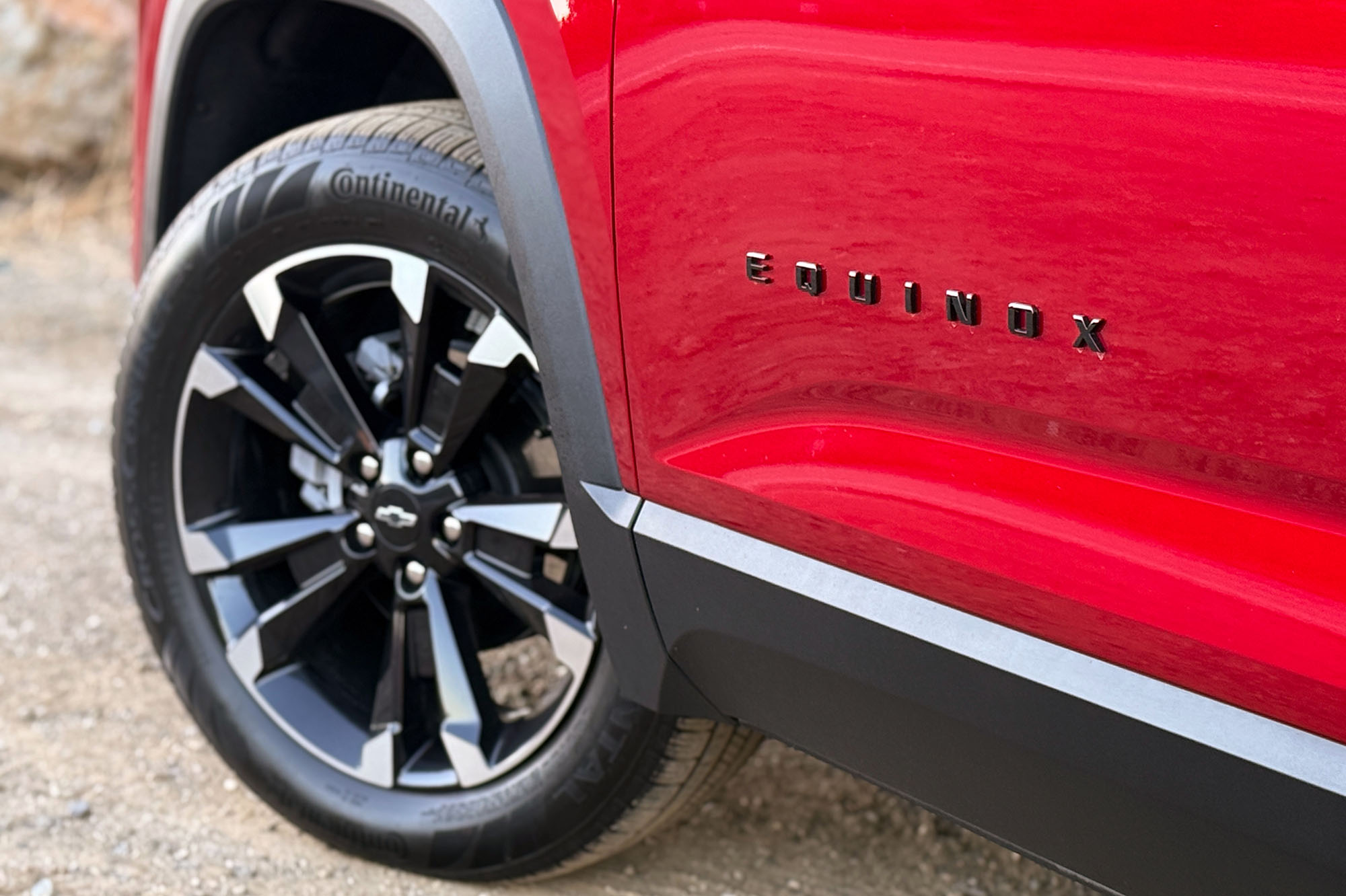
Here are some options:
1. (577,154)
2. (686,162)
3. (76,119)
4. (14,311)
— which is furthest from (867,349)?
(76,119)

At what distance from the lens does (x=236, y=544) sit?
2059 mm

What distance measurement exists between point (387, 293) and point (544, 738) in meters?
0.68

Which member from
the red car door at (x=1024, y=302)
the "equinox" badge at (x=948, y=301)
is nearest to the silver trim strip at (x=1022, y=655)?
the red car door at (x=1024, y=302)

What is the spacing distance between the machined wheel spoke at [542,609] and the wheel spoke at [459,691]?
9 centimetres

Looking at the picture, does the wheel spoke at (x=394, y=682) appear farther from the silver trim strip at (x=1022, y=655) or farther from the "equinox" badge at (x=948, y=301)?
the "equinox" badge at (x=948, y=301)

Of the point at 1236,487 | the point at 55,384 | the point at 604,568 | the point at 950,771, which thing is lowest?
the point at 55,384

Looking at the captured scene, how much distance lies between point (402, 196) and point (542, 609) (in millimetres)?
559

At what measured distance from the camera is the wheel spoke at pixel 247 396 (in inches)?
77.6

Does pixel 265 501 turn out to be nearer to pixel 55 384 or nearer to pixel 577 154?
pixel 577 154

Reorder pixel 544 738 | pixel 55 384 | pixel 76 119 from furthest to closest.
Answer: pixel 76 119, pixel 55 384, pixel 544 738

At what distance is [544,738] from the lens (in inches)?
71.6

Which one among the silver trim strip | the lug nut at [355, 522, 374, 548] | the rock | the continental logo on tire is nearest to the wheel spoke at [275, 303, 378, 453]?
the lug nut at [355, 522, 374, 548]

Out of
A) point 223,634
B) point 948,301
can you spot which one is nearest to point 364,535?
point 223,634

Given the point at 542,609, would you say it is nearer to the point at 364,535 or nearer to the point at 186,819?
the point at 364,535
